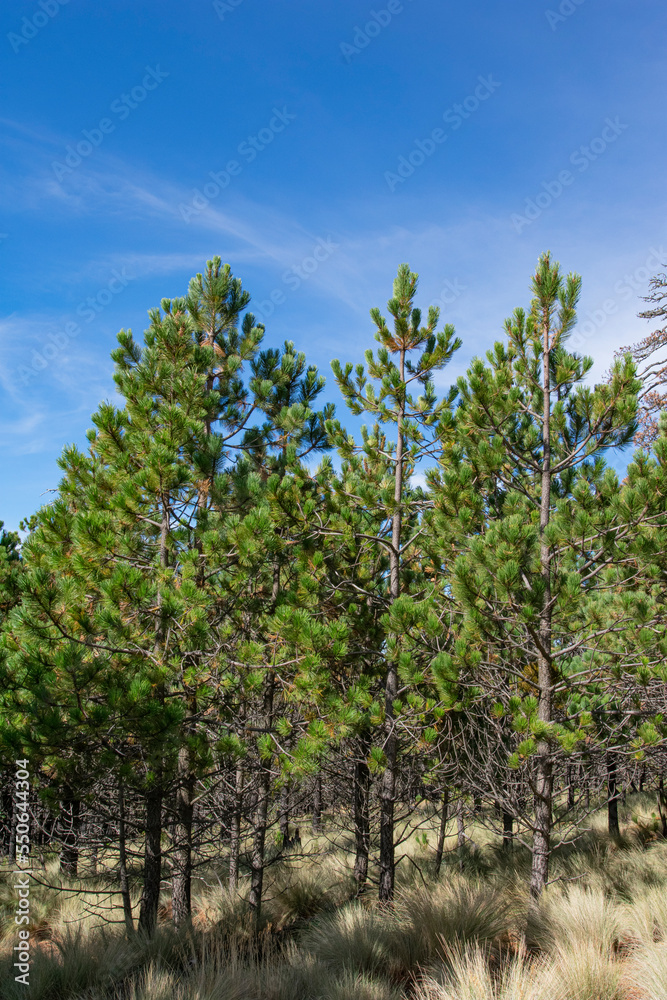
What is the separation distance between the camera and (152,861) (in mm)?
5742

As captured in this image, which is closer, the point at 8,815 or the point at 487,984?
the point at 487,984

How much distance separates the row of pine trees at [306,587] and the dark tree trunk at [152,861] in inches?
0.9

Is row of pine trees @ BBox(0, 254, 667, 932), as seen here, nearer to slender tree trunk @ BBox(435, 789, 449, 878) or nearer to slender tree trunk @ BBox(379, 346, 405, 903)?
slender tree trunk @ BBox(379, 346, 405, 903)

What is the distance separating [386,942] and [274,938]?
2.50 meters

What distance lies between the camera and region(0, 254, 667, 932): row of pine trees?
505 centimetres

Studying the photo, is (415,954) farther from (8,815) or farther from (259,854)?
(8,815)

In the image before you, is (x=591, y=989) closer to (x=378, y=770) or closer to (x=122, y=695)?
(x=378, y=770)

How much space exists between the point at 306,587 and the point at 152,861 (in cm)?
315

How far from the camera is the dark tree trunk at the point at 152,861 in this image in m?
5.62

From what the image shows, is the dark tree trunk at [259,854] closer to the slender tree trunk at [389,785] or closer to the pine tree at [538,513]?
the slender tree trunk at [389,785]

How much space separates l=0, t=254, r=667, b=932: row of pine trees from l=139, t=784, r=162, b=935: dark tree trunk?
23mm

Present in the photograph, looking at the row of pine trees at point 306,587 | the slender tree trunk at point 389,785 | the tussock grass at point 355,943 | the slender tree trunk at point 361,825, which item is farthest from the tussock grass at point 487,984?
the slender tree trunk at point 361,825

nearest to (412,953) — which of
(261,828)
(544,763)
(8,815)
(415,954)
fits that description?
(415,954)

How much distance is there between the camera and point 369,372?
26.5ft
